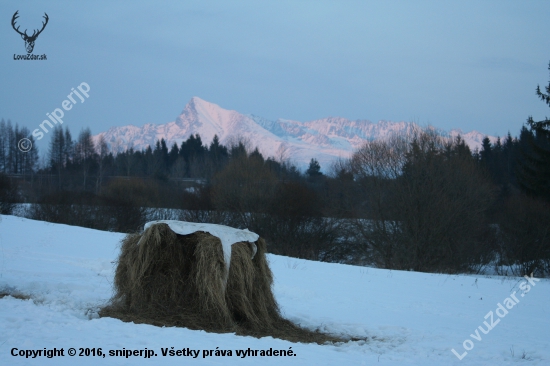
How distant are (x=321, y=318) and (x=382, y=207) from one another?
29.9m

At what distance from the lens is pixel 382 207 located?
40094 millimetres

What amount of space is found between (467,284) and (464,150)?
96.2ft

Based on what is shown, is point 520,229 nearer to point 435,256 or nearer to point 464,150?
point 435,256

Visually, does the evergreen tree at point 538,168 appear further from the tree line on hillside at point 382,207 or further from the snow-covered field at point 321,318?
the snow-covered field at point 321,318

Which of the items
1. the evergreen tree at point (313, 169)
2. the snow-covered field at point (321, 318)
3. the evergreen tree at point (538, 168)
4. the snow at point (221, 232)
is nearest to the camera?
the snow-covered field at point (321, 318)

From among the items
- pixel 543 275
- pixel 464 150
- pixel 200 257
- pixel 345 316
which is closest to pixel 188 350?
pixel 200 257

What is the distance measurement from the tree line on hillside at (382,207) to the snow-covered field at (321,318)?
17660 millimetres

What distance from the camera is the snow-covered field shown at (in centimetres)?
695

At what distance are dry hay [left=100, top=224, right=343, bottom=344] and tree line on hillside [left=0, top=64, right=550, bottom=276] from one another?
25.6m

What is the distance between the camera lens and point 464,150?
146 feet

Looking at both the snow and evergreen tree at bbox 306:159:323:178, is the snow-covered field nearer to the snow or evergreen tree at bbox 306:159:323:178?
the snow

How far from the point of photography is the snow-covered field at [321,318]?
6.95 metres

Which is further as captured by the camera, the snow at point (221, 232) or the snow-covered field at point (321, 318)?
the snow at point (221, 232)

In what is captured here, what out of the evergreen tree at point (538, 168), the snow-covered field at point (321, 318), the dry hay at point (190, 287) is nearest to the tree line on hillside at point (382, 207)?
the evergreen tree at point (538, 168)
